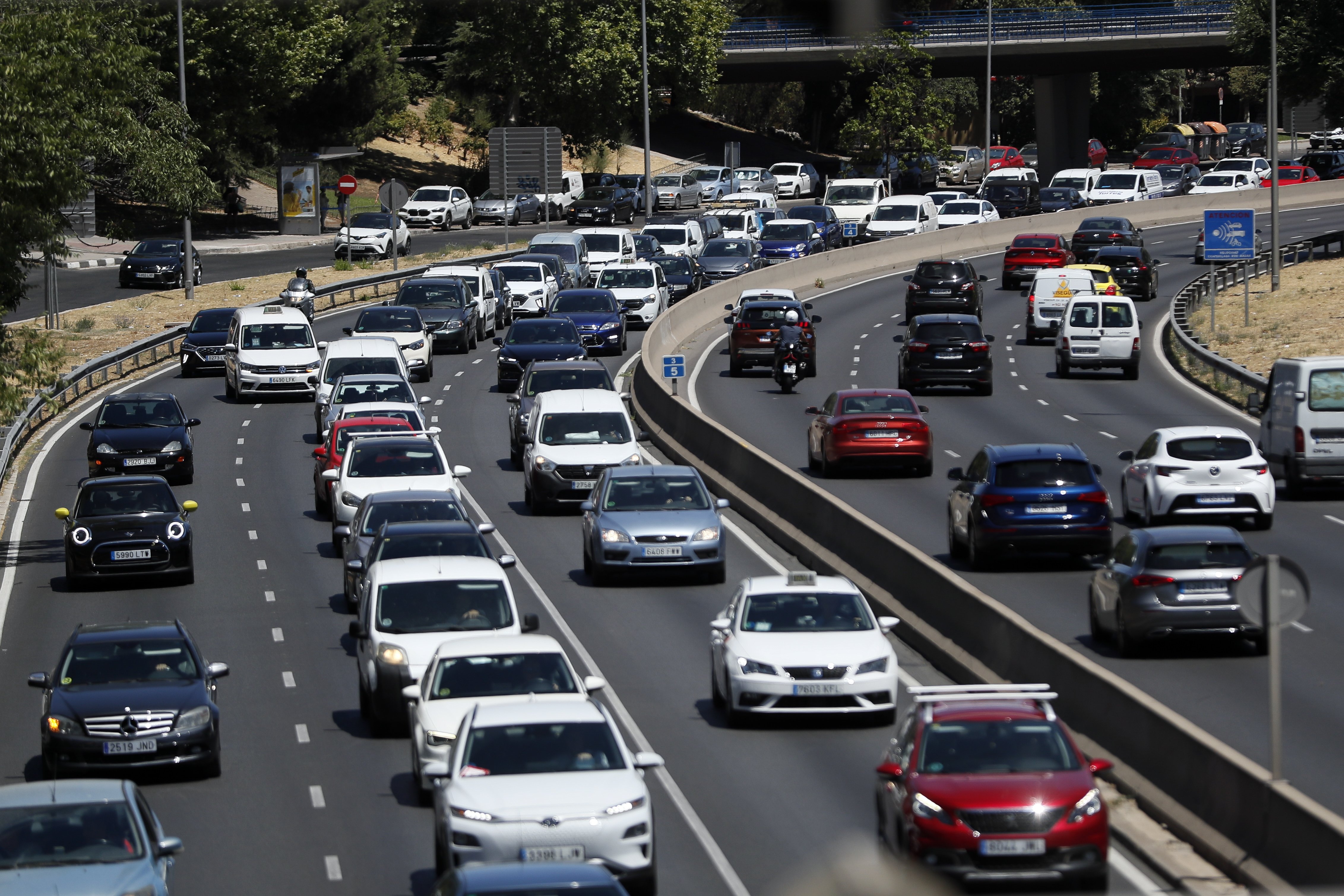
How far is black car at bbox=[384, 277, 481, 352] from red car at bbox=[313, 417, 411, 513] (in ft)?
54.8

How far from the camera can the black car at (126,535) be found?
25.5 m

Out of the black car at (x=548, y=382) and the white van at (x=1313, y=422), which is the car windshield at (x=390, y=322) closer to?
the black car at (x=548, y=382)

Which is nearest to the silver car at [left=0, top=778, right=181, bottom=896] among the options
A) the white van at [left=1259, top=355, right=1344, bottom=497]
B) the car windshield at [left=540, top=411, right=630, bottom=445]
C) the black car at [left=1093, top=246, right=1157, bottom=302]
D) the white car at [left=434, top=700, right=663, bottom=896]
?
the white car at [left=434, top=700, right=663, bottom=896]

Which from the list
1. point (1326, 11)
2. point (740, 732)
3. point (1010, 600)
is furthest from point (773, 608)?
point (1326, 11)

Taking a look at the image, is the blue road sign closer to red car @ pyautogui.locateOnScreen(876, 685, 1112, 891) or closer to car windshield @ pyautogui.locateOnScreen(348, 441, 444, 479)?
car windshield @ pyautogui.locateOnScreen(348, 441, 444, 479)

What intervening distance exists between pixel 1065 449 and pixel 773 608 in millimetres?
7036

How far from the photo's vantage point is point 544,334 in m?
43.2

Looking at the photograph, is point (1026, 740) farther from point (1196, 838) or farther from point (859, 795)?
point (859, 795)

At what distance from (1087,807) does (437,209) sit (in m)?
71.7

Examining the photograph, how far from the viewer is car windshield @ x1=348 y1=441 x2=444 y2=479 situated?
91.5 ft

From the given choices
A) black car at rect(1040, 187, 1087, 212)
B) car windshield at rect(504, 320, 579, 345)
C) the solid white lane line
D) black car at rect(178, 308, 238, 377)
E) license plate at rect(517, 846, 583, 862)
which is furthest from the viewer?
black car at rect(1040, 187, 1087, 212)

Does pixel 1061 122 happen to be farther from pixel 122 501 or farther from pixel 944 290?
pixel 122 501

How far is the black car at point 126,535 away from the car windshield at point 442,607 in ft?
26.7

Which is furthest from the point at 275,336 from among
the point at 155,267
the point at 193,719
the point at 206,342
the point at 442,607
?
the point at 193,719
